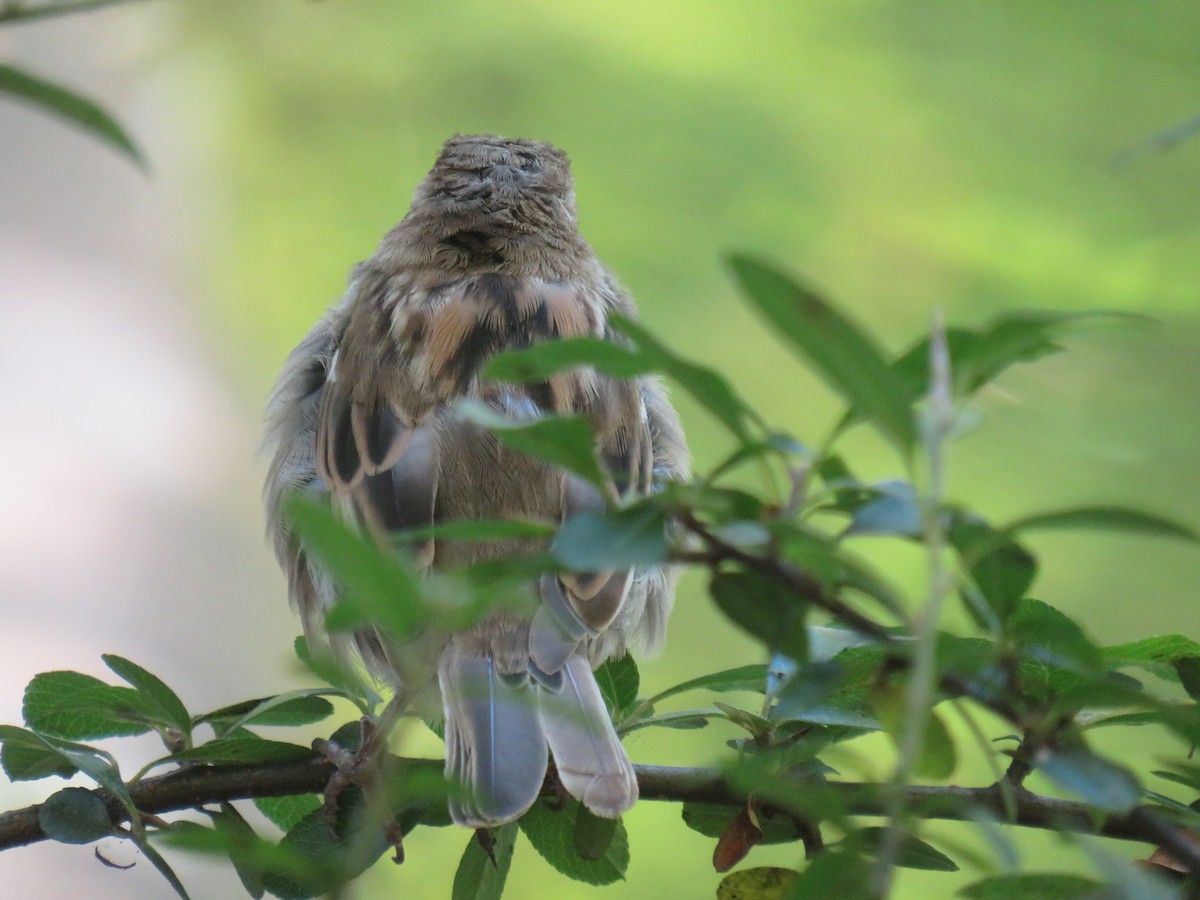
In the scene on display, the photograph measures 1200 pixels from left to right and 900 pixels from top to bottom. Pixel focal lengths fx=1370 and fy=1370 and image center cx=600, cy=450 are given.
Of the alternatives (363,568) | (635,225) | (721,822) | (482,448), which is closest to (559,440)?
(363,568)

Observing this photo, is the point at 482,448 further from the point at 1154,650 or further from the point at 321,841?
the point at 1154,650

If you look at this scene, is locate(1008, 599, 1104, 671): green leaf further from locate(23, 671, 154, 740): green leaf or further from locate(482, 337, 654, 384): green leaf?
locate(23, 671, 154, 740): green leaf

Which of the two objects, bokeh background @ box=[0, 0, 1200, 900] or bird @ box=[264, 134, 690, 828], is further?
bokeh background @ box=[0, 0, 1200, 900]

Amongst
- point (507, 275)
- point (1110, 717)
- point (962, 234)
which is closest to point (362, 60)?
point (962, 234)

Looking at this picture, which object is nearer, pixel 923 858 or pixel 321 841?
pixel 923 858

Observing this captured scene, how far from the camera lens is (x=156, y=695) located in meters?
1.65

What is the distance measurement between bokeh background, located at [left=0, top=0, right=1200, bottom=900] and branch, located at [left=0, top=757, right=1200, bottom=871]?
196cm

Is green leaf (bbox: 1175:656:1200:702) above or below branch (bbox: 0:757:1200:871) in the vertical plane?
above

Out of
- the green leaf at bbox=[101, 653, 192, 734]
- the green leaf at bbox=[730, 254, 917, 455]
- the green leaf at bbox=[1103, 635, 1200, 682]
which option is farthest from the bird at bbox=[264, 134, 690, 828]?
the green leaf at bbox=[730, 254, 917, 455]

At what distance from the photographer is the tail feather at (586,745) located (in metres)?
1.70

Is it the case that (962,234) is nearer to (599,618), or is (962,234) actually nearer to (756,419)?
(599,618)

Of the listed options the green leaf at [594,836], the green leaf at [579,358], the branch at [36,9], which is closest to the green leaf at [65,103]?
the branch at [36,9]

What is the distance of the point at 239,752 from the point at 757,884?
625 millimetres

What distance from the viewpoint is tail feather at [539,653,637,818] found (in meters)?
1.70
